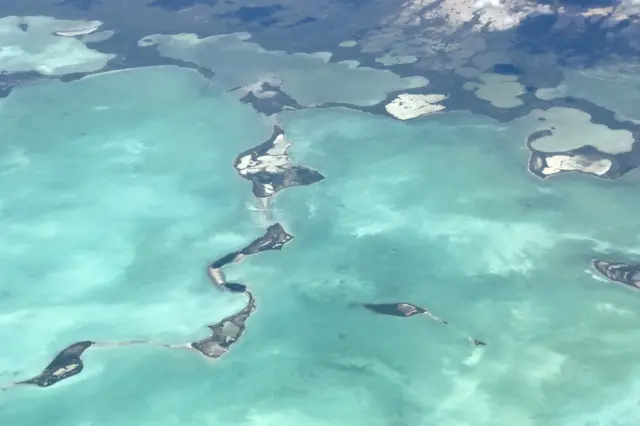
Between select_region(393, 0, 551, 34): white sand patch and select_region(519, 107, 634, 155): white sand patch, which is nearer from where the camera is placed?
select_region(519, 107, 634, 155): white sand patch

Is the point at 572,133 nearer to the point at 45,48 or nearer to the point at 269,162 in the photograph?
the point at 269,162

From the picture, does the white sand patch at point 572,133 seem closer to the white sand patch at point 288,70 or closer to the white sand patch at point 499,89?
the white sand patch at point 499,89

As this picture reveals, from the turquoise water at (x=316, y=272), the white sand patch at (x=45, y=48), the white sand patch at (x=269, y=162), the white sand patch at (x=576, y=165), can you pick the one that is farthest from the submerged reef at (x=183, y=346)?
the white sand patch at (x=45, y=48)

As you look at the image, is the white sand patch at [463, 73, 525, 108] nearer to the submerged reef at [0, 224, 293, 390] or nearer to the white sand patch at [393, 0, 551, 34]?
the white sand patch at [393, 0, 551, 34]

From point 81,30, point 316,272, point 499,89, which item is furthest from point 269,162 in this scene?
point 81,30

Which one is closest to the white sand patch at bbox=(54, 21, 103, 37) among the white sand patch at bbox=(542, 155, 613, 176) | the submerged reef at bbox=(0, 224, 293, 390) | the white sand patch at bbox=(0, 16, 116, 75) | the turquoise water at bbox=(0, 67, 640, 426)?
the white sand patch at bbox=(0, 16, 116, 75)

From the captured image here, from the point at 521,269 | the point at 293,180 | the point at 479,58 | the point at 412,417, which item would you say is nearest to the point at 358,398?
the point at 412,417
